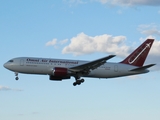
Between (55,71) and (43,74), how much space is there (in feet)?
7.31

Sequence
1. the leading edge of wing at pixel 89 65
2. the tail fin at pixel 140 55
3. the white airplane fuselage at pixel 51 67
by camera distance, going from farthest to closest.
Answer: the tail fin at pixel 140 55 → the white airplane fuselage at pixel 51 67 → the leading edge of wing at pixel 89 65

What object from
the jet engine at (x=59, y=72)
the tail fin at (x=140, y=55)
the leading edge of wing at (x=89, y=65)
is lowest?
the jet engine at (x=59, y=72)

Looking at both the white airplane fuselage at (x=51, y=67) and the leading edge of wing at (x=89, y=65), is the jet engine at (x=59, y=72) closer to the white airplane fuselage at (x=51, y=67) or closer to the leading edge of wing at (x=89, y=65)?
the white airplane fuselage at (x=51, y=67)

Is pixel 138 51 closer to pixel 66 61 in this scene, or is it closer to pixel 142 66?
pixel 142 66

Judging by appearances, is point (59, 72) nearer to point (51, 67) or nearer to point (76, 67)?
point (51, 67)

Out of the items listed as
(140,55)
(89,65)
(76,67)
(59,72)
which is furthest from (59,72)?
(140,55)

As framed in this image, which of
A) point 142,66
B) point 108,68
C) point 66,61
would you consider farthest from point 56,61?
point 142,66

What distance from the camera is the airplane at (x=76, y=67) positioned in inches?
2842

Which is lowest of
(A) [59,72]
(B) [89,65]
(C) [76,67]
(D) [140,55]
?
(A) [59,72]

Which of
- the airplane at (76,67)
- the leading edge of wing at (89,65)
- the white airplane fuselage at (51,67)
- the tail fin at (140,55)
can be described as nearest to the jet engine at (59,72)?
the airplane at (76,67)

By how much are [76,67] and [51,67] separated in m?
3.82

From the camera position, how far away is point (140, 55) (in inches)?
3182

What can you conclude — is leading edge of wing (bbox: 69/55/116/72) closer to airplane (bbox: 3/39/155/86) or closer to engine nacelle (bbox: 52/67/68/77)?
airplane (bbox: 3/39/155/86)

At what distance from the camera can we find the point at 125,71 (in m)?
77.4
